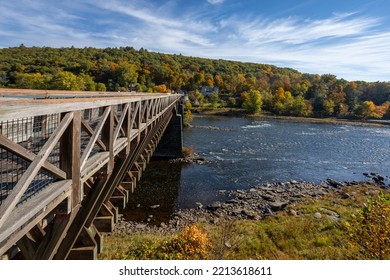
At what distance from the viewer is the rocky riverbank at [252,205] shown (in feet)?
52.3

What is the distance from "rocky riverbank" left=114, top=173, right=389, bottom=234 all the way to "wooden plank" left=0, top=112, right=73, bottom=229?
13.0 m

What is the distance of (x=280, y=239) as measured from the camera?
13984 mm

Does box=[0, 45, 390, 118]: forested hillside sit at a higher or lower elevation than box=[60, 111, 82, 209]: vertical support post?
higher

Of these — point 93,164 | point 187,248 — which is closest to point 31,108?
point 93,164

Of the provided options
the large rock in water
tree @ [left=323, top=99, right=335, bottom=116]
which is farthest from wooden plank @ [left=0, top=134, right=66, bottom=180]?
tree @ [left=323, top=99, right=335, bottom=116]

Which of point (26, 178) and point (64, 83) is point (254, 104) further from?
point (26, 178)

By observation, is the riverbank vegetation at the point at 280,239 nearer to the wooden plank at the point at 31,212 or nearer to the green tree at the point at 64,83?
the wooden plank at the point at 31,212

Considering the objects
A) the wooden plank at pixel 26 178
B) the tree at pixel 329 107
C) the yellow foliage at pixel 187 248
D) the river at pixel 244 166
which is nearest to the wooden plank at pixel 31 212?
the wooden plank at pixel 26 178

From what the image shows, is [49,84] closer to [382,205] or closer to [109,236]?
[109,236]

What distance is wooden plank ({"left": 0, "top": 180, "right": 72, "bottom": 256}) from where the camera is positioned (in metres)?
2.57

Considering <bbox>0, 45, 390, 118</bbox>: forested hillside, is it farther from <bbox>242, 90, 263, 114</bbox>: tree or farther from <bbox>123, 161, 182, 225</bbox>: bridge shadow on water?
<bbox>123, 161, 182, 225</bbox>: bridge shadow on water

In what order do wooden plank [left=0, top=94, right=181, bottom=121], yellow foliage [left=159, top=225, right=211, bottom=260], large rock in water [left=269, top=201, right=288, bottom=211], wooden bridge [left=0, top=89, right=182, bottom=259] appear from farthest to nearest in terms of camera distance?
1. large rock in water [left=269, top=201, right=288, bottom=211]
2. yellow foliage [left=159, top=225, right=211, bottom=260]
3. wooden bridge [left=0, top=89, right=182, bottom=259]
4. wooden plank [left=0, top=94, right=181, bottom=121]

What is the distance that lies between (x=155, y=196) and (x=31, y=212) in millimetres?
17489
